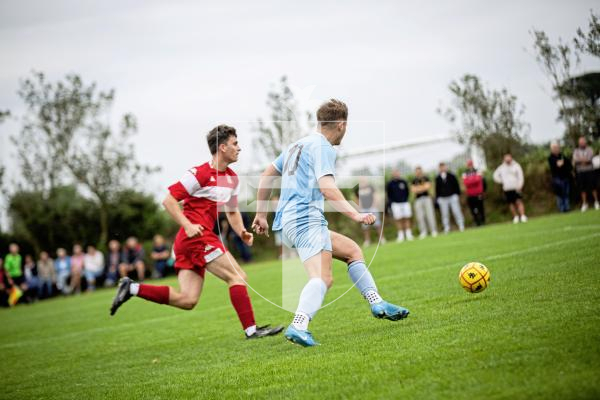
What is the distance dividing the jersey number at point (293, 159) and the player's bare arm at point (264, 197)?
0.31m

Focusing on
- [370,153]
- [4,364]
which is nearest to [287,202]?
[370,153]

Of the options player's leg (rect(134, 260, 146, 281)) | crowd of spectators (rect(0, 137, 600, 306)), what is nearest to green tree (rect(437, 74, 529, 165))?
crowd of spectators (rect(0, 137, 600, 306))

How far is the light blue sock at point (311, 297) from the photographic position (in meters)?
6.41

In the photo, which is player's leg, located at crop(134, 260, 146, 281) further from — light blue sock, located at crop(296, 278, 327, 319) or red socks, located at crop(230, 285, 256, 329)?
light blue sock, located at crop(296, 278, 327, 319)

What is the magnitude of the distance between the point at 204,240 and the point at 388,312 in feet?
7.96

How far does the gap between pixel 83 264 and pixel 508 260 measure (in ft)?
73.1

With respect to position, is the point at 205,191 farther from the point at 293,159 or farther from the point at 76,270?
the point at 76,270

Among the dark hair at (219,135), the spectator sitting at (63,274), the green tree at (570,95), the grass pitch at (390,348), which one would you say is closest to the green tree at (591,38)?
the green tree at (570,95)

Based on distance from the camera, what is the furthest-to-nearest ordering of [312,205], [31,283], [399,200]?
[31,283] < [399,200] < [312,205]

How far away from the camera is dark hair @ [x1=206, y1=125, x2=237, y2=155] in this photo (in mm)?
8000

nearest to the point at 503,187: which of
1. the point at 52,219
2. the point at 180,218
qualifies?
the point at 180,218

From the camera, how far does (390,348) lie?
5719 millimetres

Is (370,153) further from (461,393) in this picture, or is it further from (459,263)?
(461,393)

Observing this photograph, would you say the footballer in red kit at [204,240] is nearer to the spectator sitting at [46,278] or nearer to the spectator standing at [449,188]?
the spectator standing at [449,188]
